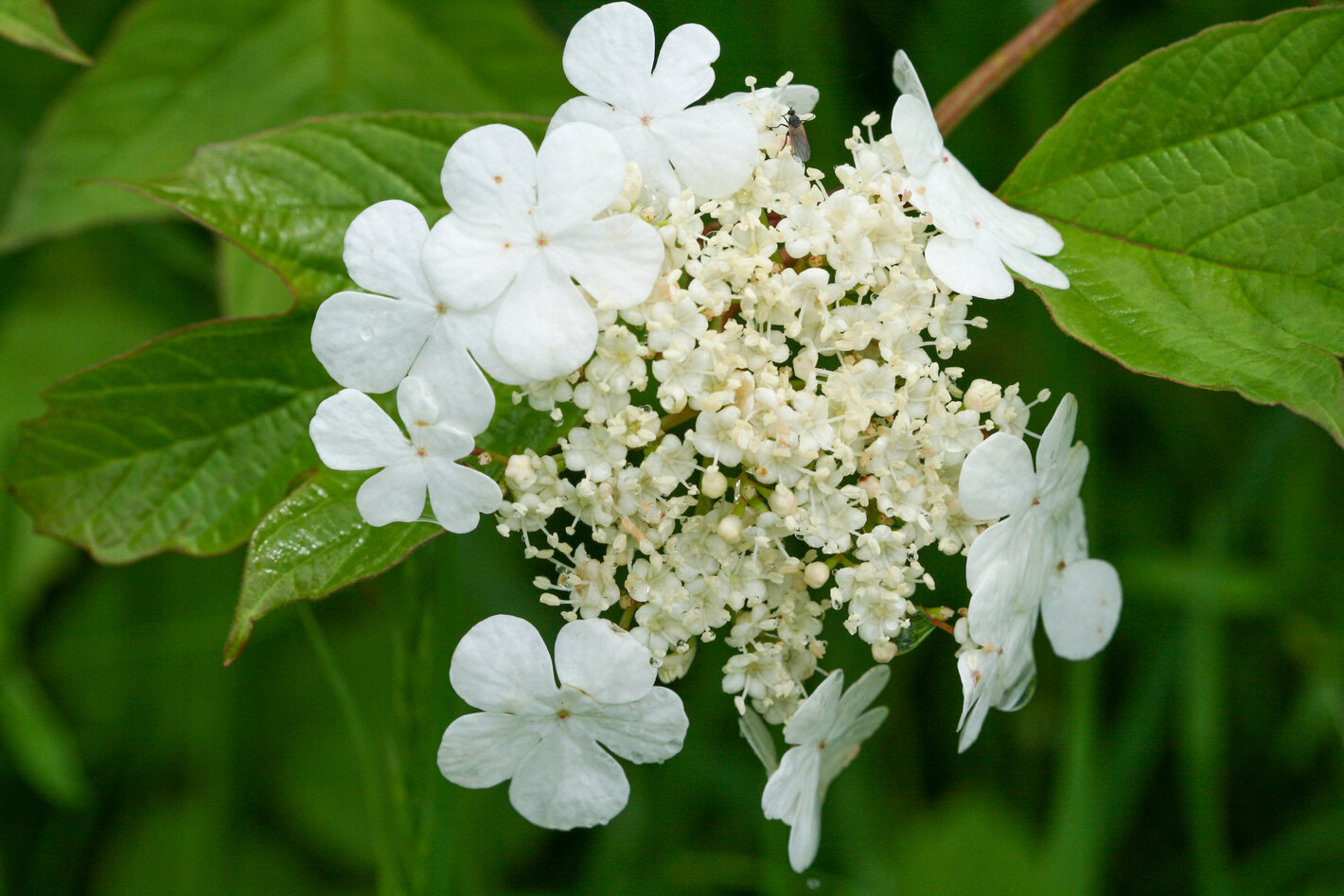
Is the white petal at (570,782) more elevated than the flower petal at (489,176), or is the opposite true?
the flower petal at (489,176)

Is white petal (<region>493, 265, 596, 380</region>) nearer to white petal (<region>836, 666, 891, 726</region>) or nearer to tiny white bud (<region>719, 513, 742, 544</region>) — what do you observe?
tiny white bud (<region>719, 513, 742, 544</region>)

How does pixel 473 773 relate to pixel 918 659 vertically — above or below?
above

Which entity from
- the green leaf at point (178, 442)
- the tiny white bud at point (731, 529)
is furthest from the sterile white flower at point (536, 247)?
the green leaf at point (178, 442)

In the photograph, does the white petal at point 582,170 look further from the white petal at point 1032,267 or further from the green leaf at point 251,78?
→ the green leaf at point 251,78

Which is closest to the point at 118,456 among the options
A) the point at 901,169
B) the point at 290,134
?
the point at 290,134

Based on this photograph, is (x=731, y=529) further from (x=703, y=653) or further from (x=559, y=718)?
(x=703, y=653)

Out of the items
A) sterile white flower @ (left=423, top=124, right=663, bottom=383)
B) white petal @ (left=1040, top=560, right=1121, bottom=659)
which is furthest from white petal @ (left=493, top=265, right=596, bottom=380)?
white petal @ (left=1040, top=560, right=1121, bottom=659)

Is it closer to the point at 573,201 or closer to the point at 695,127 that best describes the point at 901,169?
the point at 695,127
